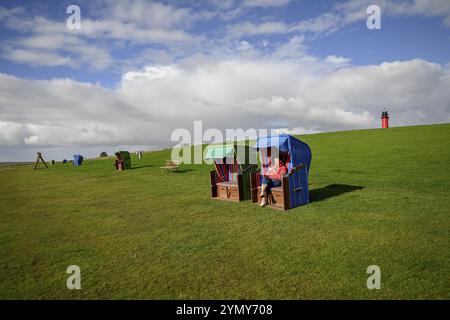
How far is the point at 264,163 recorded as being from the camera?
12852 mm

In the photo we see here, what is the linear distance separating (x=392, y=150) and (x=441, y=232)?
20484 mm

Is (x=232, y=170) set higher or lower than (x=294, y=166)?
lower

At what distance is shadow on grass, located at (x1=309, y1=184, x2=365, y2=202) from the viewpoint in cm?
1225

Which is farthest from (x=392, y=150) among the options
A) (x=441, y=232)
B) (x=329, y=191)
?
(x=441, y=232)

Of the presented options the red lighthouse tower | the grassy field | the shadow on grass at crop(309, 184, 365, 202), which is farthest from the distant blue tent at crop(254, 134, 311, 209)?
the red lighthouse tower

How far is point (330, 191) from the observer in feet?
44.0

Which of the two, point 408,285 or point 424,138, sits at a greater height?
point 424,138

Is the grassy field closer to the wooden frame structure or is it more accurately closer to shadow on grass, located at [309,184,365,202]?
shadow on grass, located at [309,184,365,202]

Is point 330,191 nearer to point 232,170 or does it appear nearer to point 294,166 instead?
point 294,166

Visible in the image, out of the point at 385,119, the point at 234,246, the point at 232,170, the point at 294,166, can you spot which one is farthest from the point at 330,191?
the point at 385,119

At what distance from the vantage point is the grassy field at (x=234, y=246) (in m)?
5.08

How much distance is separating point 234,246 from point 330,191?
8007 mm
